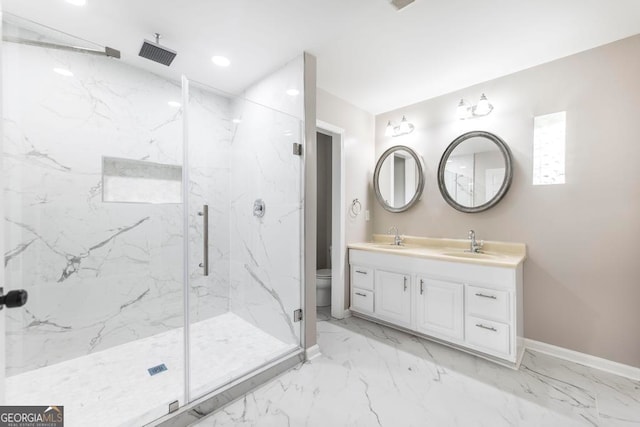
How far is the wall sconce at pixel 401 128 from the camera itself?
10.1 ft

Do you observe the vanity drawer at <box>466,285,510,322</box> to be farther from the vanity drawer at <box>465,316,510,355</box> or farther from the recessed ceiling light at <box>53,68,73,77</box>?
the recessed ceiling light at <box>53,68,73,77</box>

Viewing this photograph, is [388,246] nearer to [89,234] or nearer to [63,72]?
[89,234]

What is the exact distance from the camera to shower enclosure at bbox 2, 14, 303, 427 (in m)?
1.74

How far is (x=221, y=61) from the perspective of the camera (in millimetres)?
2316

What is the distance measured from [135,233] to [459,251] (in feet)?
9.80

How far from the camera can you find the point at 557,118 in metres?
2.28

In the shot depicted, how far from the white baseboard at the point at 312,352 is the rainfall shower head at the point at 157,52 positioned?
8.32 ft

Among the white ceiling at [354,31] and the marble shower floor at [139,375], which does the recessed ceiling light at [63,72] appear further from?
the marble shower floor at [139,375]

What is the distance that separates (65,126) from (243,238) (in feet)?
5.17

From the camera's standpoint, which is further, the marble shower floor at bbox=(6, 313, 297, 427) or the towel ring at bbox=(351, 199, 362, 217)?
the towel ring at bbox=(351, 199, 362, 217)

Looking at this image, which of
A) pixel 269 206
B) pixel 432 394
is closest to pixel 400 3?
pixel 269 206

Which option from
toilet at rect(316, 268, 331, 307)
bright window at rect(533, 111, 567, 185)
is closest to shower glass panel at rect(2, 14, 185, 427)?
toilet at rect(316, 268, 331, 307)

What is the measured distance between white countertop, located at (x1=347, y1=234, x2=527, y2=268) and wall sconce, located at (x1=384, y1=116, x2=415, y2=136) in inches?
47.4

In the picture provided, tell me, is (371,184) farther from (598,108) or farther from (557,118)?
(598,108)
